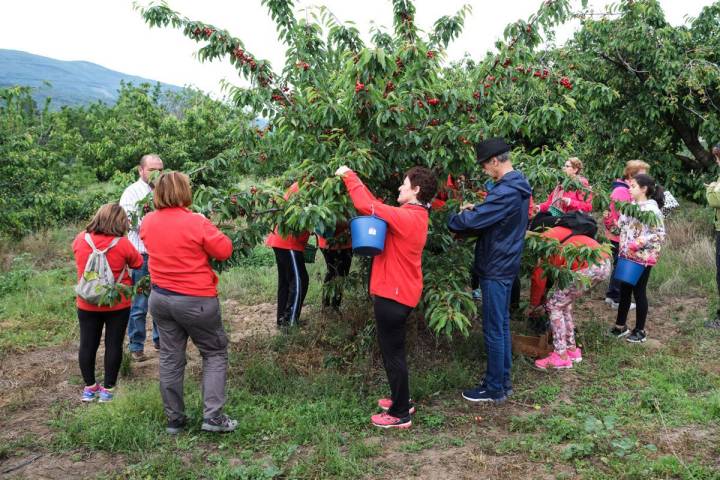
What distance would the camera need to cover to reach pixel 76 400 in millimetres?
4977

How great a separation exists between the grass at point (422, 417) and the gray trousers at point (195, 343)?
254 mm

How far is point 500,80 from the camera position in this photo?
493 cm

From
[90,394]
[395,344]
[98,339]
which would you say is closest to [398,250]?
[395,344]

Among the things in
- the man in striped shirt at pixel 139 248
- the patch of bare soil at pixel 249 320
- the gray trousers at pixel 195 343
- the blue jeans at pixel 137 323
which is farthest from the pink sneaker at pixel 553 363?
the blue jeans at pixel 137 323

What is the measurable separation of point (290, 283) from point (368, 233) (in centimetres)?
247

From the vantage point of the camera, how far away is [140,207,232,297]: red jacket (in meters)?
3.87

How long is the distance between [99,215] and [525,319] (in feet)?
14.6

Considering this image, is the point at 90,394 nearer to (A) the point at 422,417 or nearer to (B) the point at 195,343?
(B) the point at 195,343

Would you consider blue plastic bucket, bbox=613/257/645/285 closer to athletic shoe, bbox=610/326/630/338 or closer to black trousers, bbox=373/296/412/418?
athletic shoe, bbox=610/326/630/338

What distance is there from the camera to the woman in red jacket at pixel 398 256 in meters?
3.80

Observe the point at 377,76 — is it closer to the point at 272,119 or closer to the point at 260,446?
the point at 272,119

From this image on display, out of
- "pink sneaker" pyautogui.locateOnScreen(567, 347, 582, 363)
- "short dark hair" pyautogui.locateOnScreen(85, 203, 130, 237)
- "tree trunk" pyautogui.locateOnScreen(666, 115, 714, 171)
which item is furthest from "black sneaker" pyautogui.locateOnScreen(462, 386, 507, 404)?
"tree trunk" pyautogui.locateOnScreen(666, 115, 714, 171)

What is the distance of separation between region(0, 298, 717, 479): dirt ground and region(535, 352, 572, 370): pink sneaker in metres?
0.83

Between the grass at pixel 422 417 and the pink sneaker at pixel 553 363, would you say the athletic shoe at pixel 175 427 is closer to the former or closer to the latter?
the grass at pixel 422 417
